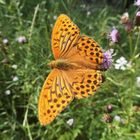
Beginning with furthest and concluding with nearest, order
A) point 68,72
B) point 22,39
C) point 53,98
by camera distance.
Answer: point 22,39
point 68,72
point 53,98

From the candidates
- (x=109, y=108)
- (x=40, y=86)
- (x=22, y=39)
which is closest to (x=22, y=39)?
(x=22, y=39)

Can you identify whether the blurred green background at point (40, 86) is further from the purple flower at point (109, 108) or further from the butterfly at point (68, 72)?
the butterfly at point (68, 72)

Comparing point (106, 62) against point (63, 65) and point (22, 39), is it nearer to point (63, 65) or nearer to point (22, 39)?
point (63, 65)

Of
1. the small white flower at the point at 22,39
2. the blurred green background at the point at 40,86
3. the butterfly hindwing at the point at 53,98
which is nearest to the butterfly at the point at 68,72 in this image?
the butterfly hindwing at the point at 53,98

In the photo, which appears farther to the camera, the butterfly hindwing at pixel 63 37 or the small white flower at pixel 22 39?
the small white flower at pixel 22 39

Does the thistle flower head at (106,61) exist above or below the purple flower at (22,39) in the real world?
below

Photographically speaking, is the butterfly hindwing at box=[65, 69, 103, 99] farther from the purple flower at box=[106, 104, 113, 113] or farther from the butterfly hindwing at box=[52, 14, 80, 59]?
the purple flower at box=[106, 104, 113, 113]

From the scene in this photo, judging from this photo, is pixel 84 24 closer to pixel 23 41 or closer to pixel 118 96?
pixel 23 41

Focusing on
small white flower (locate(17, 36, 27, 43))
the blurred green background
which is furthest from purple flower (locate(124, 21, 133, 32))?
small white flower (locate(17, 36, 27, 43))
